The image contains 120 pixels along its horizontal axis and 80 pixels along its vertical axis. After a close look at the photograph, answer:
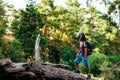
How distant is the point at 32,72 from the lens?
20.9 feet

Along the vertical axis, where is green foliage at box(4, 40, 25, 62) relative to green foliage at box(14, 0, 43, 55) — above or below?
below

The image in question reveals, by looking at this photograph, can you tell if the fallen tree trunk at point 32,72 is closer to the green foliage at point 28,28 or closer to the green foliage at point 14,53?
the green foliage at point 14,53

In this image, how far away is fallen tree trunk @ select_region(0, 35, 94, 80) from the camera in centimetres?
590

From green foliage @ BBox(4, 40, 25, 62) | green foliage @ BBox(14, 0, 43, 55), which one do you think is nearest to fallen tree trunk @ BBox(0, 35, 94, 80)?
green foliage @ BBox(4, 40, 25, 62)

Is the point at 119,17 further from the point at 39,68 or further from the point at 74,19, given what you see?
the point at 74,19

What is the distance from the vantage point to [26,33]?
37.7 m

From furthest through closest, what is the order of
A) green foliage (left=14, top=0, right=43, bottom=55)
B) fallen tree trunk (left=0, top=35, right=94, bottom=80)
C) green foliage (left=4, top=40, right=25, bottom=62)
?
green foliage (left=14, top=0, right=43, bottom=55)
green foliage (left=4, top=40, right=25, bottom=62)
fallen tree trunk (left=0, top=35, right=94, bottom=80)

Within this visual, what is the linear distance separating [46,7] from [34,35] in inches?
491

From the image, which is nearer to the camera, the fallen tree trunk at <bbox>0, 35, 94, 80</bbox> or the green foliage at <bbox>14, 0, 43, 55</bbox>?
the fallen tree trunk at <bbox>0, 35, 94, 80</bbox>

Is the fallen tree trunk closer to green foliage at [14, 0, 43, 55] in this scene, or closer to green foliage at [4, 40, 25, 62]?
green foliage at [4, 40, 25, 62]

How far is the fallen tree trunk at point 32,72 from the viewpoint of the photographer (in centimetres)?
590

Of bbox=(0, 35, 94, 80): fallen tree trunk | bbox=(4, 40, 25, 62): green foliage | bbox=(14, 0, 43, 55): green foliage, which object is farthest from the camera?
bbox=(14, 0, 43, 55): green foliage

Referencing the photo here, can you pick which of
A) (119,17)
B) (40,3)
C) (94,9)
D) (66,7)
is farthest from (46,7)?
(119,17)

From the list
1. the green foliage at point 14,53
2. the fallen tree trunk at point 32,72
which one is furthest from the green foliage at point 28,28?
the fallen tree trunk at point 32,72
